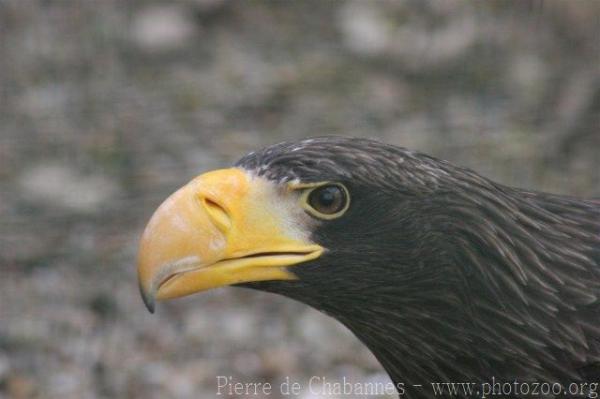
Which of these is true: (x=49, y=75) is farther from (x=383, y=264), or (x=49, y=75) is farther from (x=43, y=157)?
(x=383, y=264)

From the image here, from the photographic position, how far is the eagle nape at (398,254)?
3004mm

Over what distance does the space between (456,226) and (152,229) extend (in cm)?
77

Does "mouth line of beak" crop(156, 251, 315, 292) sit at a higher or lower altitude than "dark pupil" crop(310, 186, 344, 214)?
lower

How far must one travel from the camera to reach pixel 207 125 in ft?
21.7

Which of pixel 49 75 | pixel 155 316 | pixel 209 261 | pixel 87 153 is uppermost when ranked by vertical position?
pixel 49 75

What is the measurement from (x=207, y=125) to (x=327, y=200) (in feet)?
12.0

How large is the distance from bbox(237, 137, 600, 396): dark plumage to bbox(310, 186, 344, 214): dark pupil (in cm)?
3

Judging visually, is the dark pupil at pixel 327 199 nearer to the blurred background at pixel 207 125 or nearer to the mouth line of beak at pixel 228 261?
the mouth line of beak at pixel 228 261

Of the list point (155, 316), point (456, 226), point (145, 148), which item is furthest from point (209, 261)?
point (145, 148)

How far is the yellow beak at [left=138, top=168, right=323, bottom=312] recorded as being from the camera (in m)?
2.97

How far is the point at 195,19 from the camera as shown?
7.16 metres

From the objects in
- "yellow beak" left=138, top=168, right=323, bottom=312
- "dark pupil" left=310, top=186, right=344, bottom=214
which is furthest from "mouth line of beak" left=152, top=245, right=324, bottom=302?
"dark pupil" left=310, top=186, right=344, bottom=214

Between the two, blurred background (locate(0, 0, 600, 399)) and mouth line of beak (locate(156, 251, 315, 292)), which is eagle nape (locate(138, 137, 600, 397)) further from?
blurred background (locate(0, 0, 600, 399))

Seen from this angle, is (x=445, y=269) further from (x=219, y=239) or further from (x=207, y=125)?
(x=207, y=125)
